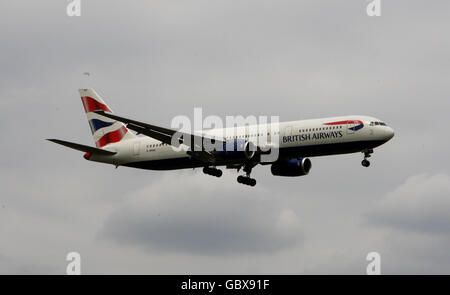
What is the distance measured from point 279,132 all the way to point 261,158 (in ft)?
11.6

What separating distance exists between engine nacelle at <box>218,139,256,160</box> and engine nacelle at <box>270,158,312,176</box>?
7.60 metres

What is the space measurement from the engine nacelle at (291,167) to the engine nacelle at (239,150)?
7.60 m

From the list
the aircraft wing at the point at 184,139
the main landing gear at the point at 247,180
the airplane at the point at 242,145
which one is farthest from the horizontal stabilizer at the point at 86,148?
the main landing gear at the point at 247,180

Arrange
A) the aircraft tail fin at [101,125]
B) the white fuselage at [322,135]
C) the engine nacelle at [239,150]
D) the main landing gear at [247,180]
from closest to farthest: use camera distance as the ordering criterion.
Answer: the white fuselage at [322,135] < the engine nacelle at [239,150] < the main landing gear at [247,180] < the aircraft tail fin at [101,125]

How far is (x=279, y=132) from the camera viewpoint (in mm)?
75562

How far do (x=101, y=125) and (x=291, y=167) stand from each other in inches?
787

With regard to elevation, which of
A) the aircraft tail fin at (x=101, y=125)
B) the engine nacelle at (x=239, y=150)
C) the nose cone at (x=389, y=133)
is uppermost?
the aircraft tail fin at (x=101, y=125)

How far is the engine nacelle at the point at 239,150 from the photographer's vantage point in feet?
248

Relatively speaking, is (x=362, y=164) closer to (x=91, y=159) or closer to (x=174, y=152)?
(x=174, y=152)

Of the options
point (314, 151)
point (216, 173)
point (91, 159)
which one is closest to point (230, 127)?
point (216, 173)

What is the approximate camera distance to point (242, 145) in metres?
75.9

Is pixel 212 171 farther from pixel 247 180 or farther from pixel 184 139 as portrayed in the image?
pixel 247 180

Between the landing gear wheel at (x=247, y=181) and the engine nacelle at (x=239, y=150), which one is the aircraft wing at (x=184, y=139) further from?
the landing gear wheel at (x=247, y=181)

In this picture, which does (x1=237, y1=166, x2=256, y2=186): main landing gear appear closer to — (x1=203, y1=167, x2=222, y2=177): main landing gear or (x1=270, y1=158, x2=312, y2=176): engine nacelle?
(x1=270, y1=158, x2=312, y2=176): engine nacelle
